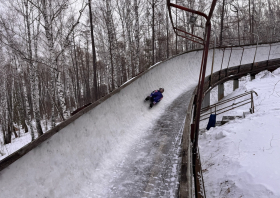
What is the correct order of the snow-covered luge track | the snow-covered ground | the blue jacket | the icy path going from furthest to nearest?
1. the blue jacket
2. the snow-covered ground
3. the icy path
4. the snow-covered luge track

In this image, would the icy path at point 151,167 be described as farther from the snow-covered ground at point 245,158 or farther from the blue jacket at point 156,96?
the blue jacket at point 156,96

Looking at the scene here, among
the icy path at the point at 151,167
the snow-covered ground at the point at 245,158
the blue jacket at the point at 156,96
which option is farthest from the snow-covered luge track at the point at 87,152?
the snow-covered ground at the point at 245,158

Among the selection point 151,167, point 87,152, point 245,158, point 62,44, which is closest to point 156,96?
point 245,158

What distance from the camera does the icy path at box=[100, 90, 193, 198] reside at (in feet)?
11.1

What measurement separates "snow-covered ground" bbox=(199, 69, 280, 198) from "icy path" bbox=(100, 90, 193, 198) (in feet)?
4.15

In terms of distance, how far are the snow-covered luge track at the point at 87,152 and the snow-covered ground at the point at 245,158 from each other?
6.79ft

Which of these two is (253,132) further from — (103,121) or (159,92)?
(103,121)

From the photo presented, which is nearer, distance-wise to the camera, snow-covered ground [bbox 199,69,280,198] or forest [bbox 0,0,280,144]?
snow-covered ground [bbox 199,69,280,198]

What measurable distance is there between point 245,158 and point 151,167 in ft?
8.56

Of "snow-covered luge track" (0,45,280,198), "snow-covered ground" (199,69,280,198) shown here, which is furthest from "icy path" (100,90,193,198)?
"snow-covered ground" (199,69,280,198)

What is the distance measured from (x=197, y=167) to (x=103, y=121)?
2.55 meters

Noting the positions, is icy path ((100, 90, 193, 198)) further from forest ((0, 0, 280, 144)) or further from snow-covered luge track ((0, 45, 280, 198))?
forest ((0, 0, 280, 144))

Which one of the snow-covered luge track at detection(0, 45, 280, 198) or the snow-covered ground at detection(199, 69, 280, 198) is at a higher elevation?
the snow-covered luge track at detection(0, 45, 280, 198)

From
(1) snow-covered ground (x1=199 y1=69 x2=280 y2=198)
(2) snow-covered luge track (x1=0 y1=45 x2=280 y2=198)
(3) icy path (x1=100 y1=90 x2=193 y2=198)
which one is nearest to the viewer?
(2) snow-covered luge track (x1=0 y1=45 x2=280 y2=198)
